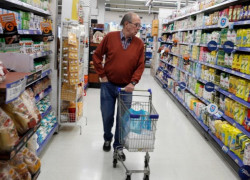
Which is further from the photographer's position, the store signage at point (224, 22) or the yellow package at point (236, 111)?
the store signage at point (224, 22)

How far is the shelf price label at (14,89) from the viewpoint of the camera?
4.08 ft

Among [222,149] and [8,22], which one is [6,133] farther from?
[222,149]

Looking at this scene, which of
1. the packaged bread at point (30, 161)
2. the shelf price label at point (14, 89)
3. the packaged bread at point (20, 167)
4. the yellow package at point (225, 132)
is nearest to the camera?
the shelf price label at point (14, 89)

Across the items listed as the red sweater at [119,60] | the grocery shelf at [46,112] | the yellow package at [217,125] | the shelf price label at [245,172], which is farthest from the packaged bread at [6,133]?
the yellow package at [217,125]

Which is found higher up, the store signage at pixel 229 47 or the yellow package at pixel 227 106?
the store signage at pixel 229 47

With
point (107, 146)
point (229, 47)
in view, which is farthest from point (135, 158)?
point (229, 47)

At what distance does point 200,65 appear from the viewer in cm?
557

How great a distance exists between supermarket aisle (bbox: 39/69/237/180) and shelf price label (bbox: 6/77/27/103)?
1.94 m

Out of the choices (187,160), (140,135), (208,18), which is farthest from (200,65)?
(140,135)

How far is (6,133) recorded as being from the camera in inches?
51.6

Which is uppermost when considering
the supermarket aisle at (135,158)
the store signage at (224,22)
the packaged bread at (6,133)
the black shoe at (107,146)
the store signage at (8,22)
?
the store signage at (224,22)

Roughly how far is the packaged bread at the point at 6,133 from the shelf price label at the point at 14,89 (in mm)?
120

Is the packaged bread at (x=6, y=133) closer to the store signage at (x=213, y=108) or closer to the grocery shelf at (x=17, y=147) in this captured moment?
the grocery shelf at (x=17, y=147)

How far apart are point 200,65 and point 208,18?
3.14 ft
